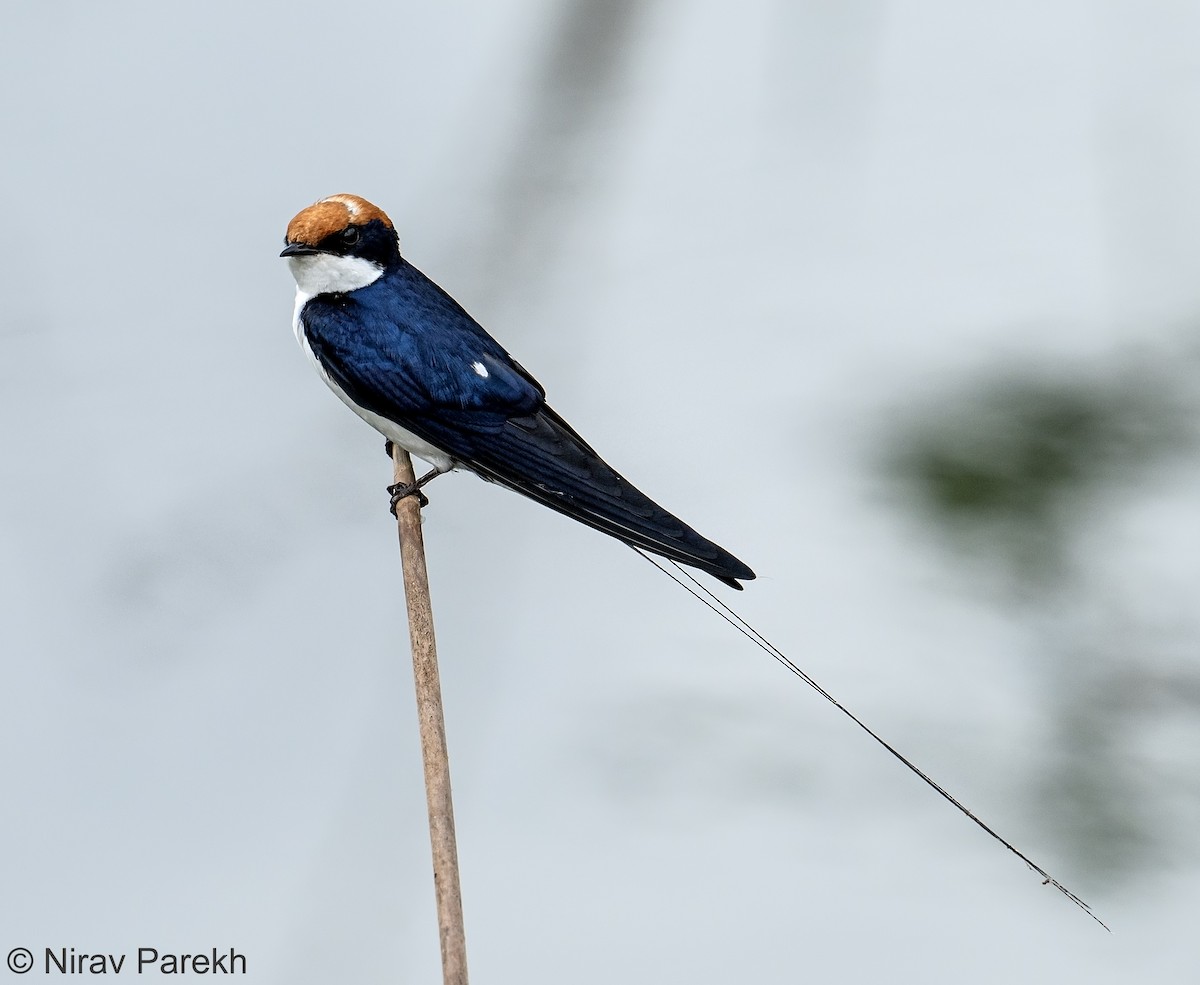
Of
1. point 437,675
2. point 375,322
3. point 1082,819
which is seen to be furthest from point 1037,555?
point 437,675

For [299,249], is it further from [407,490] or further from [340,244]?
[407,490]

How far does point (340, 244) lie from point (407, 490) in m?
0.34

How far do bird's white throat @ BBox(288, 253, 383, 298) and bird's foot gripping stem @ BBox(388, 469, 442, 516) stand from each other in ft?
0.91

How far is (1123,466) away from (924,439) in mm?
346

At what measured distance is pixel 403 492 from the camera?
2082 mm

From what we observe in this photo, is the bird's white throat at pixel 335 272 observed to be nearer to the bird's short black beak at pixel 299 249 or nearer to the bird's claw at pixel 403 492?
the bird's short black beak at pixel 299 249

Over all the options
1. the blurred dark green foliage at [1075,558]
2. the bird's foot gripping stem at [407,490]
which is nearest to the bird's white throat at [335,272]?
the bird's foot gripping stem at [407,490]

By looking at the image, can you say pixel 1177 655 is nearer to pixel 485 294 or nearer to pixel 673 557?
pixel 673 557

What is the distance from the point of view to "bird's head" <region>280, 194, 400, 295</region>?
2.09 m

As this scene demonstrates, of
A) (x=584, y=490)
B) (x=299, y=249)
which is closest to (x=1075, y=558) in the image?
(x=584, y=490)

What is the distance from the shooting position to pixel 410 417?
2.09 metres

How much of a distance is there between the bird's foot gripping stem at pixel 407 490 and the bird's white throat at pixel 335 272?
0.28 m

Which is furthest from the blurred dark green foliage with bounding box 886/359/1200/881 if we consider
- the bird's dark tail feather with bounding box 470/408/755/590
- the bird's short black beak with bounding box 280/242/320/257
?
the bird's short black beak with bounding box 280/242/320/257

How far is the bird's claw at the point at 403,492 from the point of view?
206 cm
